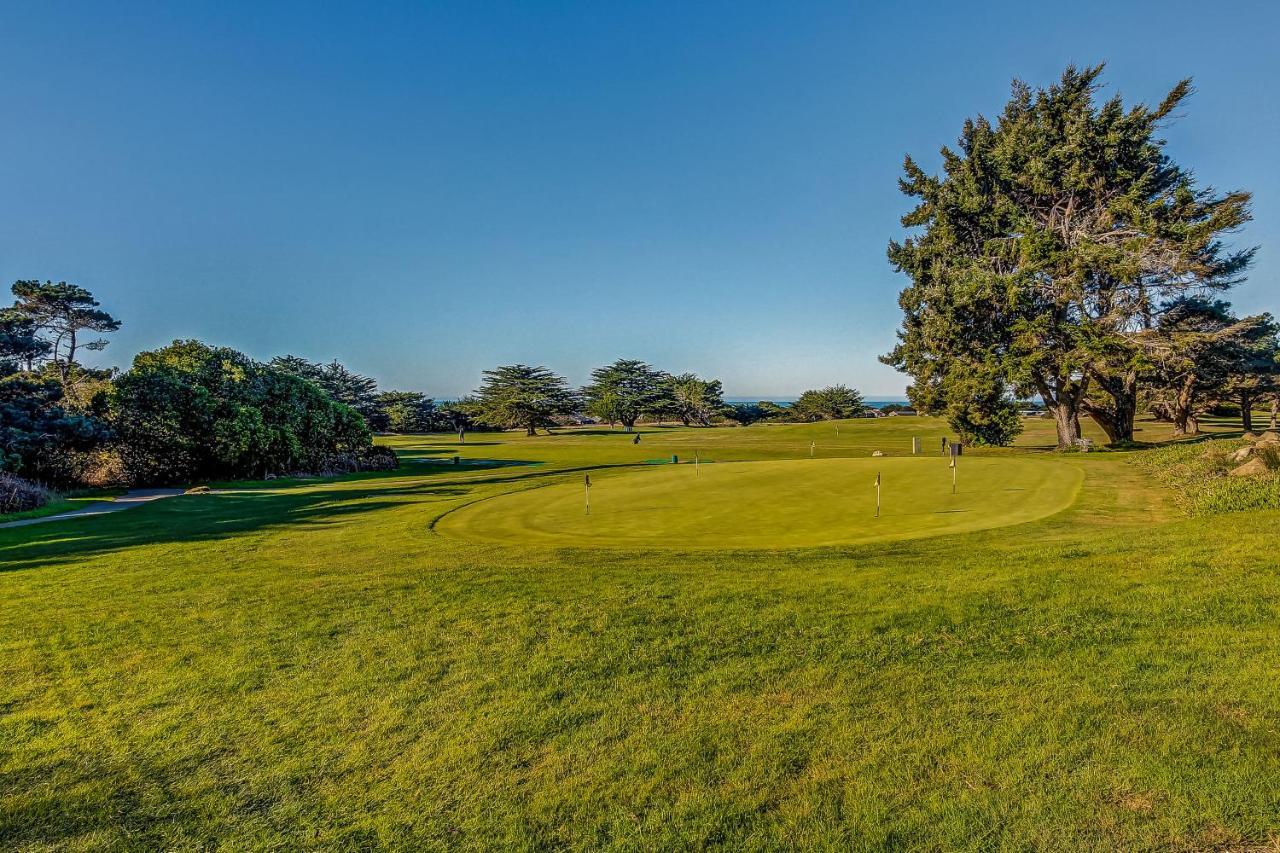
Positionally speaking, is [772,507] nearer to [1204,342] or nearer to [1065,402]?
[1065,402]

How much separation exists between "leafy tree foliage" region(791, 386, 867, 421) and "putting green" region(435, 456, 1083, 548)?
59649 mm

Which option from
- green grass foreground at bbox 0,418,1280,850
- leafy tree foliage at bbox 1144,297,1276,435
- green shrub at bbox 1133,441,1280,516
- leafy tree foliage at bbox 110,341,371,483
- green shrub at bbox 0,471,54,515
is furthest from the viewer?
leafy tree foliage at bbox 1144,297,1276,435

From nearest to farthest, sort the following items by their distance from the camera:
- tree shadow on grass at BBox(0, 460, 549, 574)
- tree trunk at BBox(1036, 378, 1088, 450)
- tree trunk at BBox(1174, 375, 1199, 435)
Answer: tree shadow on grass at BBox(0, 460, 549, 574), tree trunk at BBox(1036, 378, 1088, 450), tree trunk at BBox(1174, 375, 1199, 435)

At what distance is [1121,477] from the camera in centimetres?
1444

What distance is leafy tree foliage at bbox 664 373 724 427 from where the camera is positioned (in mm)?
74938

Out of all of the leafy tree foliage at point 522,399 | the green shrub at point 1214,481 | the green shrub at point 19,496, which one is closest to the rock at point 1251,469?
the green shrub at point 1214,481

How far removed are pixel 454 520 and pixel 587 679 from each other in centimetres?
799

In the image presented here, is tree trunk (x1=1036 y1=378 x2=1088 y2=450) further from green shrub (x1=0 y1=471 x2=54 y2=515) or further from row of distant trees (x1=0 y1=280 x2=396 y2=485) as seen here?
green shrub (x1=0 y1=471 x2=54 y2=515)

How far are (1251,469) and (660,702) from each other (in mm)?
13056

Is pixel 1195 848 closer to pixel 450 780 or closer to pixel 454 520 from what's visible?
pixel 450 780

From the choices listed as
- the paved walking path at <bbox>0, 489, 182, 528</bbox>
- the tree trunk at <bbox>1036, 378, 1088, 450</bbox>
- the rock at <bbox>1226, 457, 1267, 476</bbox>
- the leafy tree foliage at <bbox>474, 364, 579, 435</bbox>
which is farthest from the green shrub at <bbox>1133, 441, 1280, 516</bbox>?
the leafy tree foliage at <bbox>474, 364, 579, 435</bbox>

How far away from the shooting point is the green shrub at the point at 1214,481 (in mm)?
8875

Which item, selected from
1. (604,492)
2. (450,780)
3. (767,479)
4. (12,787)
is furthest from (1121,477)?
(12,787)

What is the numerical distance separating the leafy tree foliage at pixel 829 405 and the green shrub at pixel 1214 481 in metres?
59.0
